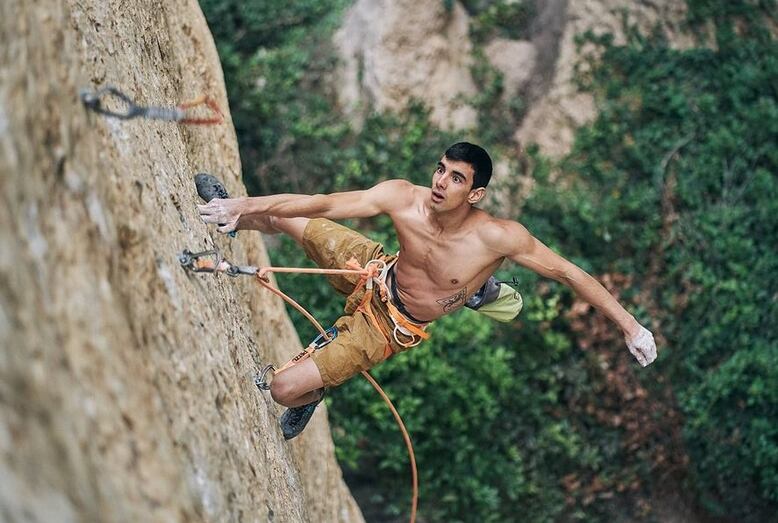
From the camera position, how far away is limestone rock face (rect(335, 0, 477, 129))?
952cm

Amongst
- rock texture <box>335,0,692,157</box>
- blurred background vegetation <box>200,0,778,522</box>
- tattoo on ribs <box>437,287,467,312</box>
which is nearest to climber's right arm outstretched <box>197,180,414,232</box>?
tattoo on ribs <box>437,287,467,312</box>

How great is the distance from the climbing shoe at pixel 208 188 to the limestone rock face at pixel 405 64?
5195 millimetres

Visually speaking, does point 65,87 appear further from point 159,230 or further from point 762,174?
point 762,174

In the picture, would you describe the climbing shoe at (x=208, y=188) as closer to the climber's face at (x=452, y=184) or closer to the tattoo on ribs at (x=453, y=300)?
the climber's face at (x=452, y=184)

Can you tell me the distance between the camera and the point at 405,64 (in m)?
9.55

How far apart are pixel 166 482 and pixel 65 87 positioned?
100 cm

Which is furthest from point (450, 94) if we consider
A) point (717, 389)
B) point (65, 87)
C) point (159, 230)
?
point (65, 87)

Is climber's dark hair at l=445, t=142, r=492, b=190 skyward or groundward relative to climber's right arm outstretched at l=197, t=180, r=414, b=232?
groundward

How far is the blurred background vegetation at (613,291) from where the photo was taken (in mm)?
8453

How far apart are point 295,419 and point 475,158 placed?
1.39 m

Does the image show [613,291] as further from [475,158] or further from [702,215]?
[475,158]

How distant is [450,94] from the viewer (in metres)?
9.67

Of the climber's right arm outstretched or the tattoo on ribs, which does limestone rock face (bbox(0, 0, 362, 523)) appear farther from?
the tattoo on ribs

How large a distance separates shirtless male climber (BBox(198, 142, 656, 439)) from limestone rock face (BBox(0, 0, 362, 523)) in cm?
26
